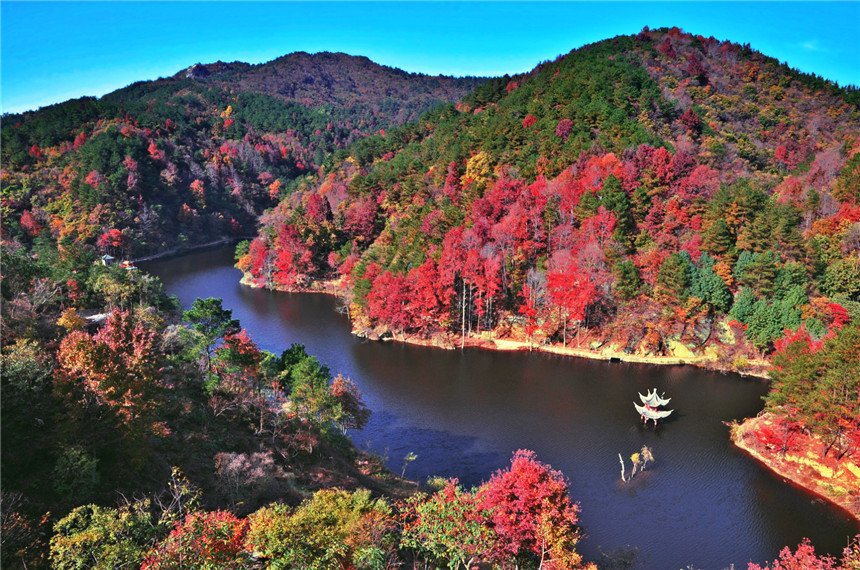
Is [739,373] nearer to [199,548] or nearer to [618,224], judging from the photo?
[618,224]

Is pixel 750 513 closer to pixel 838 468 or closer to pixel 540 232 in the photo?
pixel 838 468

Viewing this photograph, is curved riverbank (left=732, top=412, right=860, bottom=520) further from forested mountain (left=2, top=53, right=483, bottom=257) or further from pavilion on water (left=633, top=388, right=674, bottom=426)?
forested mountain (left=2, top=53, right=483, bottom=257)

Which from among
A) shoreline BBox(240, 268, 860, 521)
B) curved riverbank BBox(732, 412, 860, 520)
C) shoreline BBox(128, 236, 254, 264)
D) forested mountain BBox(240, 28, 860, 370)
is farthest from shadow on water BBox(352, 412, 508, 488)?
shoreline BBox(128, 236, 254, 264)

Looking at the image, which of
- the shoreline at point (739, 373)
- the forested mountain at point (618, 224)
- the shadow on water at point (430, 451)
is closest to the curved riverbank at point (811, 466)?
the shoreline at point (739, 373)

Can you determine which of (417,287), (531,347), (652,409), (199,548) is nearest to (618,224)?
(531,347)

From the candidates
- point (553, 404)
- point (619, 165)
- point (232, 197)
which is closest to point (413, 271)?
point (553, 404)

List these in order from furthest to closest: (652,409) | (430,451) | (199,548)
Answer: (652,409), (430,451), (199,548)
